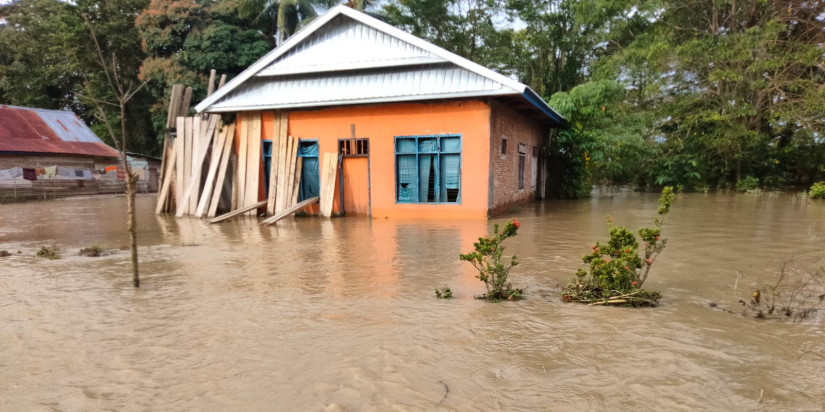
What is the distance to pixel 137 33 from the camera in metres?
30.2

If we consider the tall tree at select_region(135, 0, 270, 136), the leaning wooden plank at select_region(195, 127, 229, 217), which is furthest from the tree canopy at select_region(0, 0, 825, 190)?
the leaning wooden plank at select_region(195, 127, 229, 217)

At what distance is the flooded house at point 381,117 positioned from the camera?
11.4m

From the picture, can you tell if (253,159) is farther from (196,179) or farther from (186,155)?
(186,155)

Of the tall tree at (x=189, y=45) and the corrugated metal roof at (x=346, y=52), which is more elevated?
the tall tree at (x=189, y=45)

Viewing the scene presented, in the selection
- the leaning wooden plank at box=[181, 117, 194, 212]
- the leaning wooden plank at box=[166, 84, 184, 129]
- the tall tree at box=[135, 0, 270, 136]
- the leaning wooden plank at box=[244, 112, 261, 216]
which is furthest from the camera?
the tall tree at box=[135, 0, 270, 136]

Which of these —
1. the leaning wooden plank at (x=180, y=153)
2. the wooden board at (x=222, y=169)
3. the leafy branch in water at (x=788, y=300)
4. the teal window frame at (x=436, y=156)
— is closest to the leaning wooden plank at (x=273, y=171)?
the wooden board at (x=222, y=169)

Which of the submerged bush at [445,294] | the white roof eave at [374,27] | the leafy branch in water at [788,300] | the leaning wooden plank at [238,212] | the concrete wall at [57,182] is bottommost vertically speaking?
the submerged bush at [445,294]

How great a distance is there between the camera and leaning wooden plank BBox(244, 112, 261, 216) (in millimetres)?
12945

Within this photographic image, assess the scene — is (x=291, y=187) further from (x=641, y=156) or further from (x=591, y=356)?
(x=641, y=156)

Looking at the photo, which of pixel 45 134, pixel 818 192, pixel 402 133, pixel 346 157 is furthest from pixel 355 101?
pixel 45 134

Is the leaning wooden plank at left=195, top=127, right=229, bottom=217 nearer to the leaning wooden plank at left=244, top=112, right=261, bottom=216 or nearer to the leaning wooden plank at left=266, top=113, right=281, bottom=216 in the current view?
the leaning wooden plank at left=244, top=112, right=261, bottom=216

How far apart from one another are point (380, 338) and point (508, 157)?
33.3 feet

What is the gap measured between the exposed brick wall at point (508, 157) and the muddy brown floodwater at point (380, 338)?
15.2 ft

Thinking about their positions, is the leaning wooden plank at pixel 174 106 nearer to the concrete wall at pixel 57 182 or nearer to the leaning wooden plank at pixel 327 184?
the leaning wooden plank at pixel 327 184
